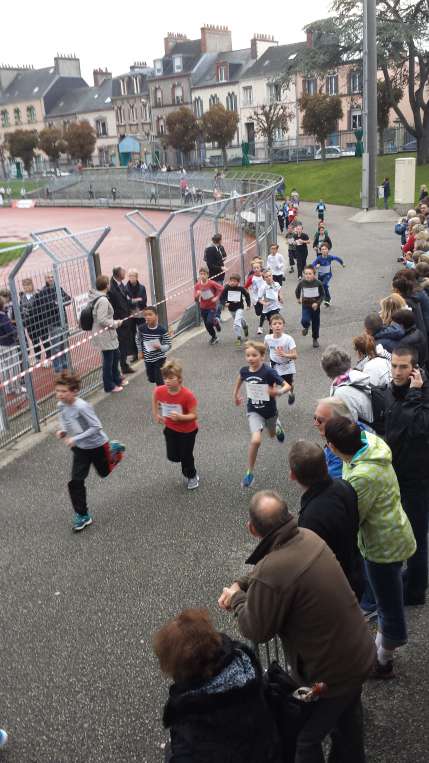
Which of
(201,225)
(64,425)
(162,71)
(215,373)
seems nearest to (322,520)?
(64,425)

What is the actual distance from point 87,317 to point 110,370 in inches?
41.5

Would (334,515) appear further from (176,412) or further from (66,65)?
(66,65)

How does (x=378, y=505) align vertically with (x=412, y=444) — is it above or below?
below

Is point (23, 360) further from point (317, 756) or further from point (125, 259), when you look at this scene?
point (125, 259)

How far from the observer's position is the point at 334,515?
12.0 ft

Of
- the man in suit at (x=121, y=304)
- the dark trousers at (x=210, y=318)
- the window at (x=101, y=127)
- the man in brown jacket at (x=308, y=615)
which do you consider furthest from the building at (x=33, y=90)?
the man in brown jacket at (x=308, y=615)

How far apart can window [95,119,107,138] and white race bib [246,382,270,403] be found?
9349cm

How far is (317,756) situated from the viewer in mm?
3174

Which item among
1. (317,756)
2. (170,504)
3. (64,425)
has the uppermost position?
(64,425)

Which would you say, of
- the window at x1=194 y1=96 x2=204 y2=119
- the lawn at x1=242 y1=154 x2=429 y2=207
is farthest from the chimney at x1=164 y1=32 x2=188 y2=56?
the lawn at x1=242 y1=154 x2=429 y2=207

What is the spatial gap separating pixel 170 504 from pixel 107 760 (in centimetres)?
330

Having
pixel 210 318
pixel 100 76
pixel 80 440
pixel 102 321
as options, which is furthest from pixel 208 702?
pixel 100 76

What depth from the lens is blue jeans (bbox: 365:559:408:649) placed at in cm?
406

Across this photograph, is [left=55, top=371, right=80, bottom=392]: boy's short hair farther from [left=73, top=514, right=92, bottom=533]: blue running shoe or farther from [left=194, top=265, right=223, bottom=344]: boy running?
[left=194, top=265, right=223, bottom=344]: boy running
